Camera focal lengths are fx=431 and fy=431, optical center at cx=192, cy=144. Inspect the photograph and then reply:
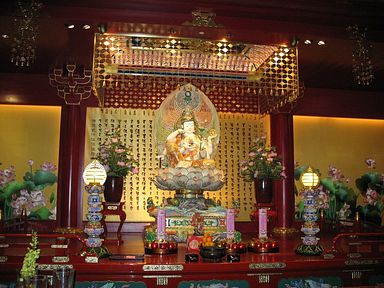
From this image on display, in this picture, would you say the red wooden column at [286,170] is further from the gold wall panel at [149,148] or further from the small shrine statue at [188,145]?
the small shrine statue at [188,145]

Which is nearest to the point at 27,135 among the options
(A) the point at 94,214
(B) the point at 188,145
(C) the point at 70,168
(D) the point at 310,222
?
(C) the point at 70,168

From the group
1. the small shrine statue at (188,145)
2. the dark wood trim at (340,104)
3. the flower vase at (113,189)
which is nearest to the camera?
the flower vase at (113,189)

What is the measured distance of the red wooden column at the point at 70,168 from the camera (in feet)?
21.4

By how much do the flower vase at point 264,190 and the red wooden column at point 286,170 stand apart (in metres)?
1.16

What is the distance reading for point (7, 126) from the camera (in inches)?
276

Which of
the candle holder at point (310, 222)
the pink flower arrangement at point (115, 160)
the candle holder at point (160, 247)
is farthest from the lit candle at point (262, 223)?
the pink flower arrangement at point (115, 160)

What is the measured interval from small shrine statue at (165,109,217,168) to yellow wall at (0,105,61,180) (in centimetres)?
208

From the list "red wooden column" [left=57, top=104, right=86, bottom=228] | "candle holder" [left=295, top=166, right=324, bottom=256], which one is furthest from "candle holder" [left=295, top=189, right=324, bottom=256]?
"red wooden column" [left=57, top=104, right=86, bottom=228]

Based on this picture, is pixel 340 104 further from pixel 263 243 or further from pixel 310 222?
pixel 263 243

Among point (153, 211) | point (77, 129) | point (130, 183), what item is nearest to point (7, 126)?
point (77, 129)

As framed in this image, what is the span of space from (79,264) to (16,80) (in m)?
4.10

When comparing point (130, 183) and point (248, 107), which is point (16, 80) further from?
point (248, 107)

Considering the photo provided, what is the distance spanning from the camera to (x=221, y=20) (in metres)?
5.18

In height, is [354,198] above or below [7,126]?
below
